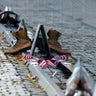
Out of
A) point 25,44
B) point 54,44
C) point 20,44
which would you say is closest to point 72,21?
point 54,44

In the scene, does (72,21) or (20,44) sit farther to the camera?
(72,21)

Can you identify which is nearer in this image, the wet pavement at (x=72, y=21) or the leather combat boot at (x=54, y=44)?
the leather combat boot at (x=54, y=44)

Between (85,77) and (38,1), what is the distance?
966 inches

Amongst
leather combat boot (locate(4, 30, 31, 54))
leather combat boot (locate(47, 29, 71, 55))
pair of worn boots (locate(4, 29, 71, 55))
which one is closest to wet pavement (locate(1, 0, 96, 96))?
leather combat boot (locate(47, 29, 71, 55))

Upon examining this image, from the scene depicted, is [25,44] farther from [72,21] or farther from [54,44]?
[72,21]

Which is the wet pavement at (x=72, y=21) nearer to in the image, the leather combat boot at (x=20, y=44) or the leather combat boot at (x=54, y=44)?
the leather combat boot at (x=54, y=44)

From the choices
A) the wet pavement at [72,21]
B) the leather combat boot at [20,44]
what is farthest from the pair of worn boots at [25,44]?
the wet pavement at [72,21]

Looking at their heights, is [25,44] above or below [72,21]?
above

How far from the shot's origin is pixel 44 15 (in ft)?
73.5

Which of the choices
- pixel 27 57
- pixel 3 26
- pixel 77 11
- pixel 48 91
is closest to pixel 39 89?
pixel 48 91

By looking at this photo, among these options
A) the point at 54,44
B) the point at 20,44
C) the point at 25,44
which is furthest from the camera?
the point at 54,44

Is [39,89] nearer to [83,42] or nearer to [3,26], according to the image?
[83,42]

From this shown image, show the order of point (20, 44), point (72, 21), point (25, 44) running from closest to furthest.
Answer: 1. point (25, 44)
2. point (20, 44)
3. point (72, 21)

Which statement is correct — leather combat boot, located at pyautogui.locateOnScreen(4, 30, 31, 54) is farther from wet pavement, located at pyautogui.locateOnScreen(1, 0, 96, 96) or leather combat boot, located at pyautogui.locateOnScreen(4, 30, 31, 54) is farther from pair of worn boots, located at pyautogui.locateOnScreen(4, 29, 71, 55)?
wet pavement, located at pyautogui.locateOnScreen(1, 0, 96, 96)
